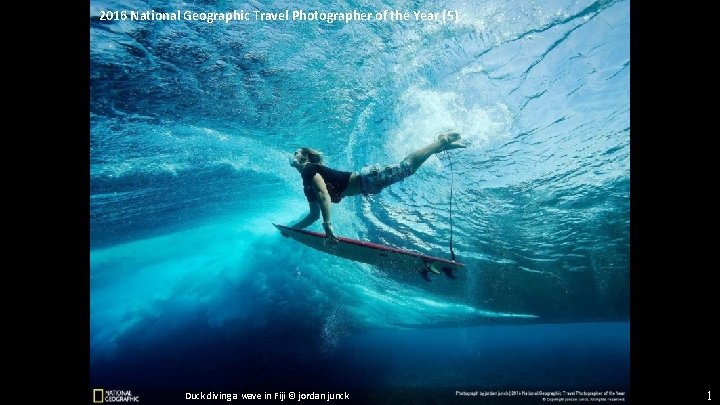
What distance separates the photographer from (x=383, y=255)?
4.13 meters

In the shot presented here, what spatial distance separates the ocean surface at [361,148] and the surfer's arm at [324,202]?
205 cm

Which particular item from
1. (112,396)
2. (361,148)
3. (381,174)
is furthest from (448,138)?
(112,396)

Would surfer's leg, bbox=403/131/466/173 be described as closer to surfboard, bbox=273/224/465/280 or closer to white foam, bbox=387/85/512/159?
white foam, bbox=387/85/512/159

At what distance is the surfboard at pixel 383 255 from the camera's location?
3984 millimetres

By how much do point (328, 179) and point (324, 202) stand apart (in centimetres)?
54

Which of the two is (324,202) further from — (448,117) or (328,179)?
(448,117)

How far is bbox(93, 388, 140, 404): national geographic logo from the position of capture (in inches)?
147

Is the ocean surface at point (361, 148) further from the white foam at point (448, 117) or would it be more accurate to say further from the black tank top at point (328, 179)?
the black tank top at point (328, 179)

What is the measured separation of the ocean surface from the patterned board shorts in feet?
4.62

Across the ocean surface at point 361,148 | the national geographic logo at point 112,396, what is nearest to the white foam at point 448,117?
the ocean surface at point 361,148
